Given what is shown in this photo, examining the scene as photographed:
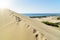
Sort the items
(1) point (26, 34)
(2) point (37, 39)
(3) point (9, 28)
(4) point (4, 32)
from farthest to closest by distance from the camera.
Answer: (3) point (9, 28) < (4) point (4, 32) < (1) point (26, 34) < (2) point (37, 39)

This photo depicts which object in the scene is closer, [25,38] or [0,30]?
[25,38]

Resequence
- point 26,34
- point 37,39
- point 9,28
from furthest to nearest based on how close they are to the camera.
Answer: point 9,28
point 26,34
point 37,39

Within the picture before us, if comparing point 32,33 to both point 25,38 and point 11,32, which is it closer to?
point 25,38

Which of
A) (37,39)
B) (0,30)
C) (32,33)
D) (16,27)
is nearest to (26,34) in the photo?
(32,33)

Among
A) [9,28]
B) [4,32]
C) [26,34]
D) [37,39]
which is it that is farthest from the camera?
[9,28]

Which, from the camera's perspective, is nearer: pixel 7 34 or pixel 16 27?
pixel 7 34

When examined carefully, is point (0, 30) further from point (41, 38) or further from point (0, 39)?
point (41, 38)

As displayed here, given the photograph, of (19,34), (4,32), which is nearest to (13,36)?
(19,34)

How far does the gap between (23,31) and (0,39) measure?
24.9 inches

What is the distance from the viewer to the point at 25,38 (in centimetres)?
284

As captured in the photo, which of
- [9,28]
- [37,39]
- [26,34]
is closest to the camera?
[37,39]

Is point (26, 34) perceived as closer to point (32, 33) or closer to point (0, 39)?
point (32, 33)

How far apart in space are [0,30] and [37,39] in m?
1.14

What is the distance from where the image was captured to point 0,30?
11.1 feet
